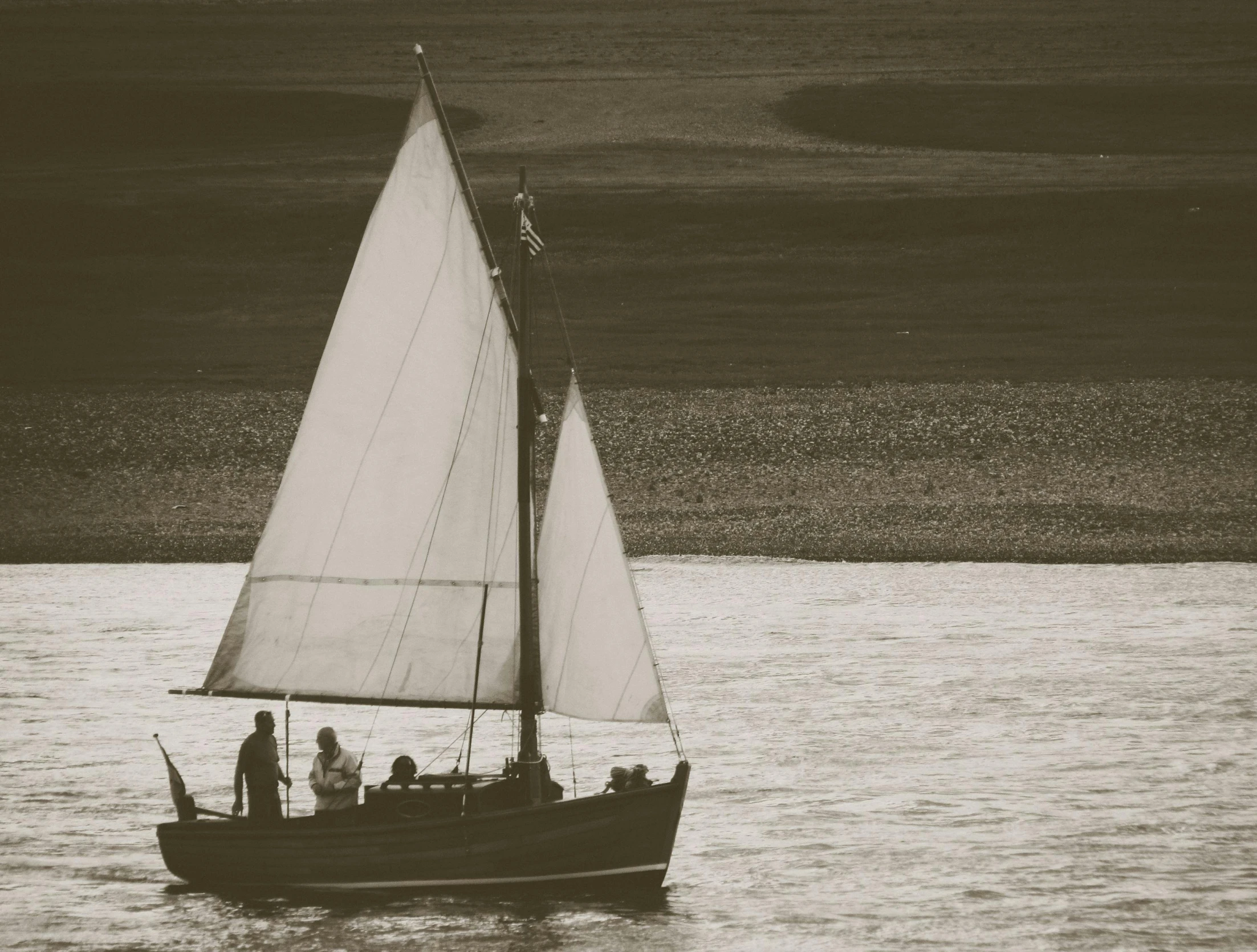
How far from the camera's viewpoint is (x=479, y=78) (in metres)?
97.2

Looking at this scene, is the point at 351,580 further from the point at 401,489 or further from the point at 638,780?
the point at 638,780

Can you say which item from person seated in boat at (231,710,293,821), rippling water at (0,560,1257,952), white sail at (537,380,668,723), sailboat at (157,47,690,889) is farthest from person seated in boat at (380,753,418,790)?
white sail at (537,380,668,723)

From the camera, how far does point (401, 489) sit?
24.1 meters

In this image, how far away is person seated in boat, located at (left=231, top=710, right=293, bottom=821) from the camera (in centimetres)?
2294

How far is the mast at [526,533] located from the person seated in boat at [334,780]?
7.30ft

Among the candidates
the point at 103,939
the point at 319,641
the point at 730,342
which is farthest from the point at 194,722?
the point at 730,342

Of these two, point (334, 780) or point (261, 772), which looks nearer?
point (334, 780)

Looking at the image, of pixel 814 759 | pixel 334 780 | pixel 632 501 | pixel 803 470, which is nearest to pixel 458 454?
pixel 334 780

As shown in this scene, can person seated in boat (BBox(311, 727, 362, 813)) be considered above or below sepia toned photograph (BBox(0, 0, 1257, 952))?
below

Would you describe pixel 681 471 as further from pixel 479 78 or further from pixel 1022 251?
pixel 479 78

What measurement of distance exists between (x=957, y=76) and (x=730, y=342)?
136 ft

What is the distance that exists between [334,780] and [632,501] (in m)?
23.7

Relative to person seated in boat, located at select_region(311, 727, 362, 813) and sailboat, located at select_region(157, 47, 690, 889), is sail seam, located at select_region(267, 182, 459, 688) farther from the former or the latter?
person seated in boat, located at select_region(311, 727, 362, 813)

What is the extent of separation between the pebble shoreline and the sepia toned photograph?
19 cm
